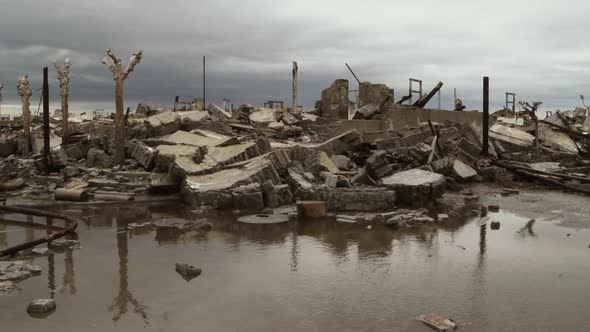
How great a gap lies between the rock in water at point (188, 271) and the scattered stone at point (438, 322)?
263cm

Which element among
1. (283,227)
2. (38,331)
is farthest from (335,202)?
(38,331)

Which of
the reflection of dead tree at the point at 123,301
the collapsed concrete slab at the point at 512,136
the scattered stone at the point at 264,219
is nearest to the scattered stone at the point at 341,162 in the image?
the scattered stone at the point at 264,219

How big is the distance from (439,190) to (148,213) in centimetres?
656

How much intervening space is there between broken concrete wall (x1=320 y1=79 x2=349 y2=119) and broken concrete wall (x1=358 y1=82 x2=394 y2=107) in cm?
70

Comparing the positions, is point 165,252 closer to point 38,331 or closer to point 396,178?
point 38,331

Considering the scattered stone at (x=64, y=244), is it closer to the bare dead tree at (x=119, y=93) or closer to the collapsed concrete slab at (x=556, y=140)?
the bare dead tree at (x=119, y=93)

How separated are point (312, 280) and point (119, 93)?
11.7m

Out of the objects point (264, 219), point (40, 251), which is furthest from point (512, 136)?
point (40, 251)

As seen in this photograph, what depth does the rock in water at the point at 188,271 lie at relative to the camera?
576 cm

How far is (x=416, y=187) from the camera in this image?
11.0 m

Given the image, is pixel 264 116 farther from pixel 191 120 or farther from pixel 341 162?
pixel 341 162

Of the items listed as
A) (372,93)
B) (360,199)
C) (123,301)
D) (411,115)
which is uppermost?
(372,93)

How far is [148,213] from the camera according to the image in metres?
10.3

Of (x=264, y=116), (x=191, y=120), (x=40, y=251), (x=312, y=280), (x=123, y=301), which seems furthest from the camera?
(x=264, y=116)
